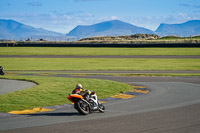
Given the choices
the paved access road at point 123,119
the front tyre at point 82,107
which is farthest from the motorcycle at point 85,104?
the paved access road at point 123,119

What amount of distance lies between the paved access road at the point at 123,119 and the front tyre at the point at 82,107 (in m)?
0.20

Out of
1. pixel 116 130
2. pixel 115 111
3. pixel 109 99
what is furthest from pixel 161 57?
pixel 116 130

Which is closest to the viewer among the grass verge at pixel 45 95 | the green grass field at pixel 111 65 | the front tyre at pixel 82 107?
the front tyre at pixel 82 107

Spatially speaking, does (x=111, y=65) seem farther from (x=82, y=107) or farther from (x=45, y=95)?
(x=82, y=107)

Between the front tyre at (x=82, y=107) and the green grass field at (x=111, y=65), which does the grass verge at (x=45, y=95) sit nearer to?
the front tyre at (x=82, y=107)

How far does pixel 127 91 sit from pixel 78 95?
761 centimetres

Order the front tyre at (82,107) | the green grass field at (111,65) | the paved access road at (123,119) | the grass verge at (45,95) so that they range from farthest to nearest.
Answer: the green grass field at (111,65) < the grass verge at (45,95) < the front tyre at (82,107) < the paved access road at (123,119)

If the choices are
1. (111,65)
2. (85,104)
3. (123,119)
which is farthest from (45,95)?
(111,65)

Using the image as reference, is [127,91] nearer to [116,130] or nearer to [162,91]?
[162,91]

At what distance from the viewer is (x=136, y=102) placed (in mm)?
15922

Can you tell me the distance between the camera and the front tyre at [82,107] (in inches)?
496

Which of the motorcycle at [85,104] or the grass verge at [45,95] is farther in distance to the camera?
the grass verge at [45,95]

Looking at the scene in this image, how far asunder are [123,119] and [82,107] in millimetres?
1665

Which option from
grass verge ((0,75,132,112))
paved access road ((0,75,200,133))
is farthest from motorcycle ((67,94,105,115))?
grass verge ((0,75,132,112))
